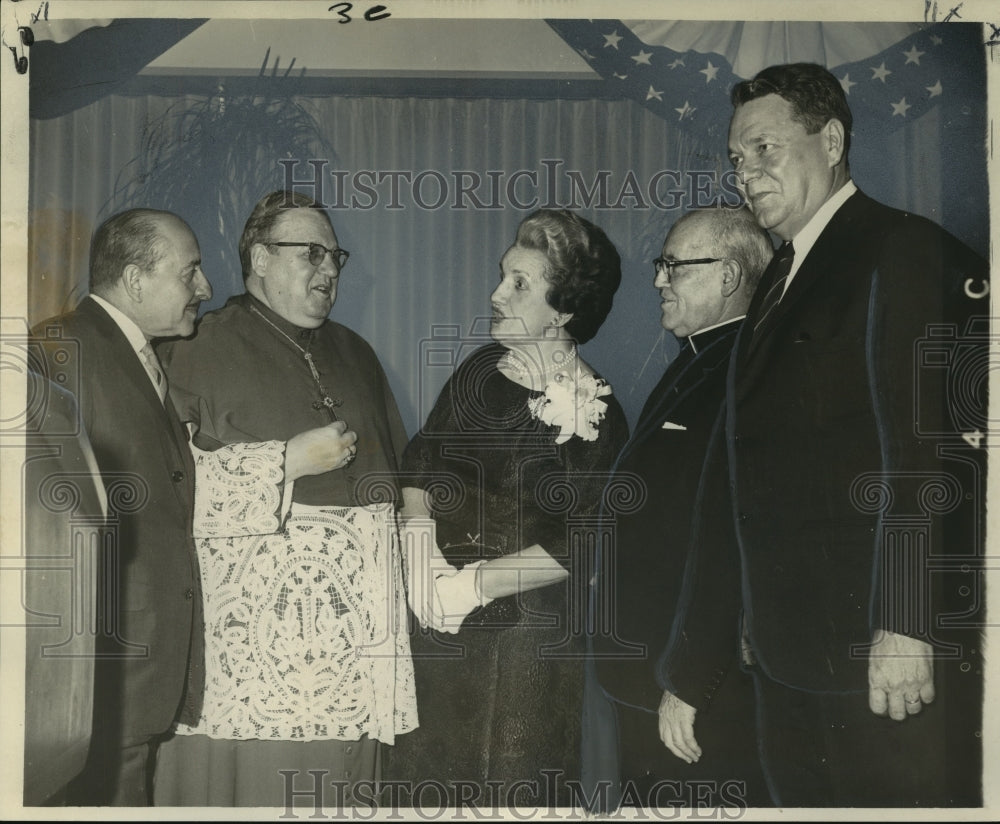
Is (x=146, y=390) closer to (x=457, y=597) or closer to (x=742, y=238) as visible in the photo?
(x=457, y=597)

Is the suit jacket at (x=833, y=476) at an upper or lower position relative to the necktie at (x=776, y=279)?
lower

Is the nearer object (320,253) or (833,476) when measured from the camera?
(833,476)

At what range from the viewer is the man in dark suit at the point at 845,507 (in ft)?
11.8

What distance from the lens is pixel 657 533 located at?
3.65 meters

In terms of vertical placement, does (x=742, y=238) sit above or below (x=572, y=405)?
above

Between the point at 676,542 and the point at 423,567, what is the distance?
0.88 meters

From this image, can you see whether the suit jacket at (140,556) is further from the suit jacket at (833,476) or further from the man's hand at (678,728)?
the suit jacket at (833,476)

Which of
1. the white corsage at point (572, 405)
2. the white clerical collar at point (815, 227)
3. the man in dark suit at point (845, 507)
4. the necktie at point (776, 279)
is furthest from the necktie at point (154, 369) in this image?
the white clerical collar at point (815, 227)

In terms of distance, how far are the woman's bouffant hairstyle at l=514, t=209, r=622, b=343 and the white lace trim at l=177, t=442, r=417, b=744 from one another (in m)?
0.98

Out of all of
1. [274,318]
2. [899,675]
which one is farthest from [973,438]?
[274,318]

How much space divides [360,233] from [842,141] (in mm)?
1737

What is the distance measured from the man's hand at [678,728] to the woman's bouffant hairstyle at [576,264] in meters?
1.30

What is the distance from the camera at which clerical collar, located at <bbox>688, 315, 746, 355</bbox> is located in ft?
12.1

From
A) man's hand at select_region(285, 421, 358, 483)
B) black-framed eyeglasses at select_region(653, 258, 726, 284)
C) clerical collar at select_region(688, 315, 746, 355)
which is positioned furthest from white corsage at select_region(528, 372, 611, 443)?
man's hand at select_region(285, 421, 358, 483)
